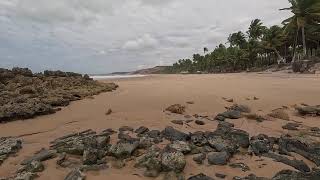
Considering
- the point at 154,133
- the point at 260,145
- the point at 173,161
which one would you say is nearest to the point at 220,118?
the point at 154,133

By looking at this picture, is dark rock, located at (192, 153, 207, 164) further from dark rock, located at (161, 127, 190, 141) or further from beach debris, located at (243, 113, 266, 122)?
beach debris, located at (243, 113, 266, 122)

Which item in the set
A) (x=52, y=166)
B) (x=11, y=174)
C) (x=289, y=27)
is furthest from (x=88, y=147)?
(x=289, y=27)

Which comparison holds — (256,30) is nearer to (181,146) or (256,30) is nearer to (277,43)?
(277,43)

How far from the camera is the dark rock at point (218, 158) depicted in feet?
17.8

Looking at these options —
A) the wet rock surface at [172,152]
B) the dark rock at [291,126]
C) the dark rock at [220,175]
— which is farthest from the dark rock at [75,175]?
the dark rock at [291,126]

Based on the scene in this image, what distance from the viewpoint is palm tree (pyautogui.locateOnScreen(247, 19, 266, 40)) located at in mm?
64562

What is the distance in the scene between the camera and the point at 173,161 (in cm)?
521

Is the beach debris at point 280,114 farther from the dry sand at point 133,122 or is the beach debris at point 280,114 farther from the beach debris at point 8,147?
the beach debris at point 8,147

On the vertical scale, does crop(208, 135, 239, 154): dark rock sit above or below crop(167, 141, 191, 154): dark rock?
below

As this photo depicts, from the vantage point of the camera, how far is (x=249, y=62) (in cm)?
7462

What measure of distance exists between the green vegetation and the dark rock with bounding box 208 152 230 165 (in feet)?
132

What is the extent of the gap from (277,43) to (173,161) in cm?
5569

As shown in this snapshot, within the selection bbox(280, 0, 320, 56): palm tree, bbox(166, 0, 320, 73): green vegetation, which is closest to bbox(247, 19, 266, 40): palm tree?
bbox(166, 0, 320, 73): green vegetation

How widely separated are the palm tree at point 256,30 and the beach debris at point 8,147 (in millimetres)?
62497
